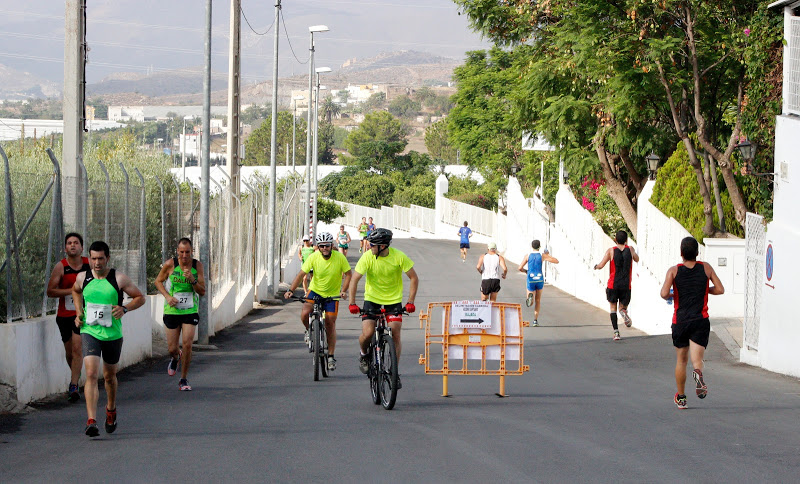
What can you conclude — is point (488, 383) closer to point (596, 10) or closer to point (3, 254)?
point (3, 254)

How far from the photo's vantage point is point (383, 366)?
1111 cm

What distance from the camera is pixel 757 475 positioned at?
7836 millimetres

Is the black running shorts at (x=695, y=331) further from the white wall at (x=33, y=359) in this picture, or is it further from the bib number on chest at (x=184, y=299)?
the white wall at (x=33, y=359)

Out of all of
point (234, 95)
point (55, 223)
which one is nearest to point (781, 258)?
point (55, 223)

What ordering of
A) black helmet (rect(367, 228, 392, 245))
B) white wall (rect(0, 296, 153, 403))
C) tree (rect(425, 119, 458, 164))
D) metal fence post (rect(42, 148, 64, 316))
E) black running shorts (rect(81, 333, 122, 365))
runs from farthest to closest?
tree (rect(425, 119, 458, 164)), metal fence post (rect(42, 148, 64, 316)), black helmet (rect(367, 228, 392, 245)), white wall (rect(0, 296, 153, 403)), black running shorts (rect(81, 333, 122, 365))

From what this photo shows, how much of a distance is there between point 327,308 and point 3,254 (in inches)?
158

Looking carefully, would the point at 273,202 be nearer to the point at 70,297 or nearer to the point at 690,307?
the point at 70,297

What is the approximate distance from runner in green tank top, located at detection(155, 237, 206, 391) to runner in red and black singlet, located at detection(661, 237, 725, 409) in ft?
17.4

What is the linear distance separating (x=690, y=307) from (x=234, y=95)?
53.5 ft

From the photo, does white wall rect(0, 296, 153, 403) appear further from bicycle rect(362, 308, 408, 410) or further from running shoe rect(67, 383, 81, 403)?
bicycle rect(362, 308, 408, 410)

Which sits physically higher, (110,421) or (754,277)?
(754,277)

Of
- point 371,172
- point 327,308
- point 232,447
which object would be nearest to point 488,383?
point 327,308

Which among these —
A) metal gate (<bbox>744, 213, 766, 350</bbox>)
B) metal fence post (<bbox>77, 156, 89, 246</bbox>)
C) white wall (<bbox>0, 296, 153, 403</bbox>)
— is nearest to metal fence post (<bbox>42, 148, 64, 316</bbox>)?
white wall (<bbox>0, 296, 153, 403</bbox>)

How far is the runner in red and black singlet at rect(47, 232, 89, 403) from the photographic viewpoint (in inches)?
432
